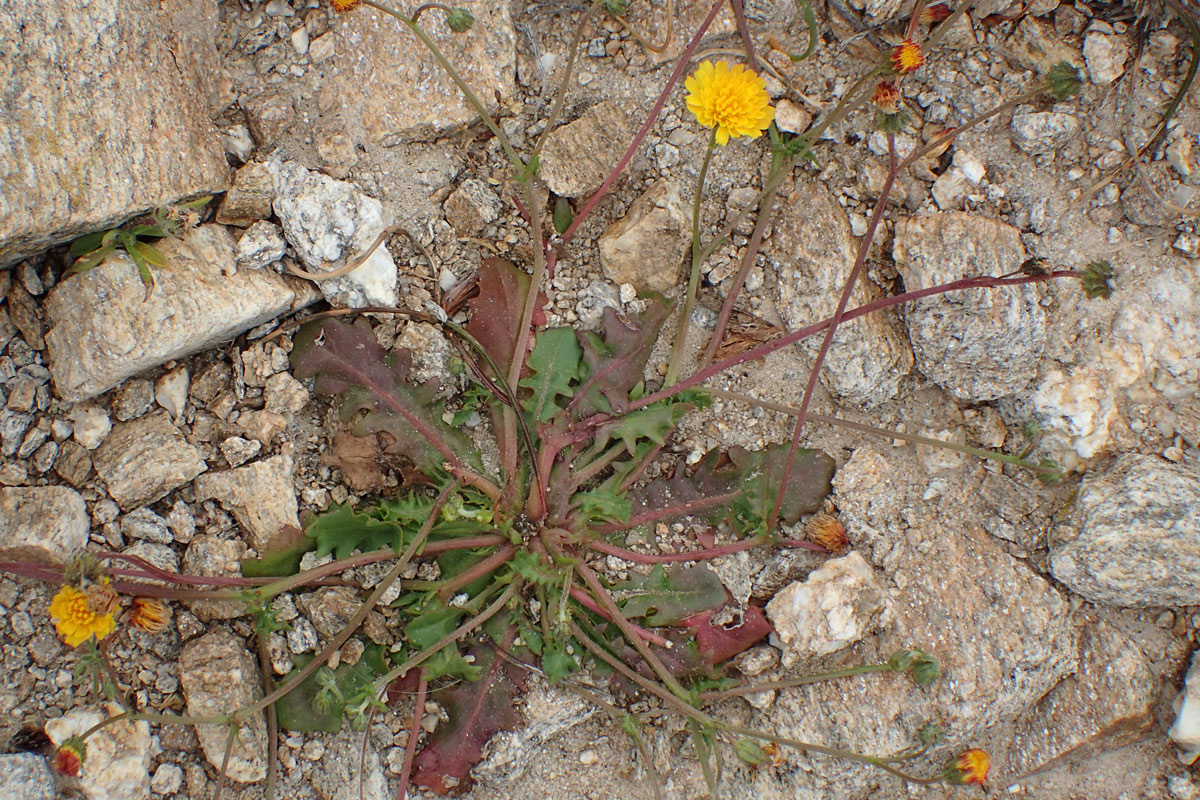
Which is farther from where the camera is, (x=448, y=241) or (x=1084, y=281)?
(x=448, y=241)

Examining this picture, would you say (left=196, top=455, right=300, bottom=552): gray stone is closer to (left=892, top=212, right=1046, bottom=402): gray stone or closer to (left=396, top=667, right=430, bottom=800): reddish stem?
(left=396, top=667, right=430, bottom=800): reddish stem

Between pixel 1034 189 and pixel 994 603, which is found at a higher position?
pixel 1034 189

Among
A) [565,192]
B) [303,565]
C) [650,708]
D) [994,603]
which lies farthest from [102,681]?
[994,603]

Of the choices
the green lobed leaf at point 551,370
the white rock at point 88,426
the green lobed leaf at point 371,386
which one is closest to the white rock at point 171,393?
the white rock at point 88,426

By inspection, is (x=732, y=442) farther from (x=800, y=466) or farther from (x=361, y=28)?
(x=361, y=28)

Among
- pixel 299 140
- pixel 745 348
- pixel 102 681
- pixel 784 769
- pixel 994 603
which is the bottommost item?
pixel 784 769

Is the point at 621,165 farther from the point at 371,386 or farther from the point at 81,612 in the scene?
the point at 81,612

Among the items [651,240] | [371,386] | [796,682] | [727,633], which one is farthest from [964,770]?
[371,386]

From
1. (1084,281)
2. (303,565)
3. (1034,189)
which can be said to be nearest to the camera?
(1084,281)
